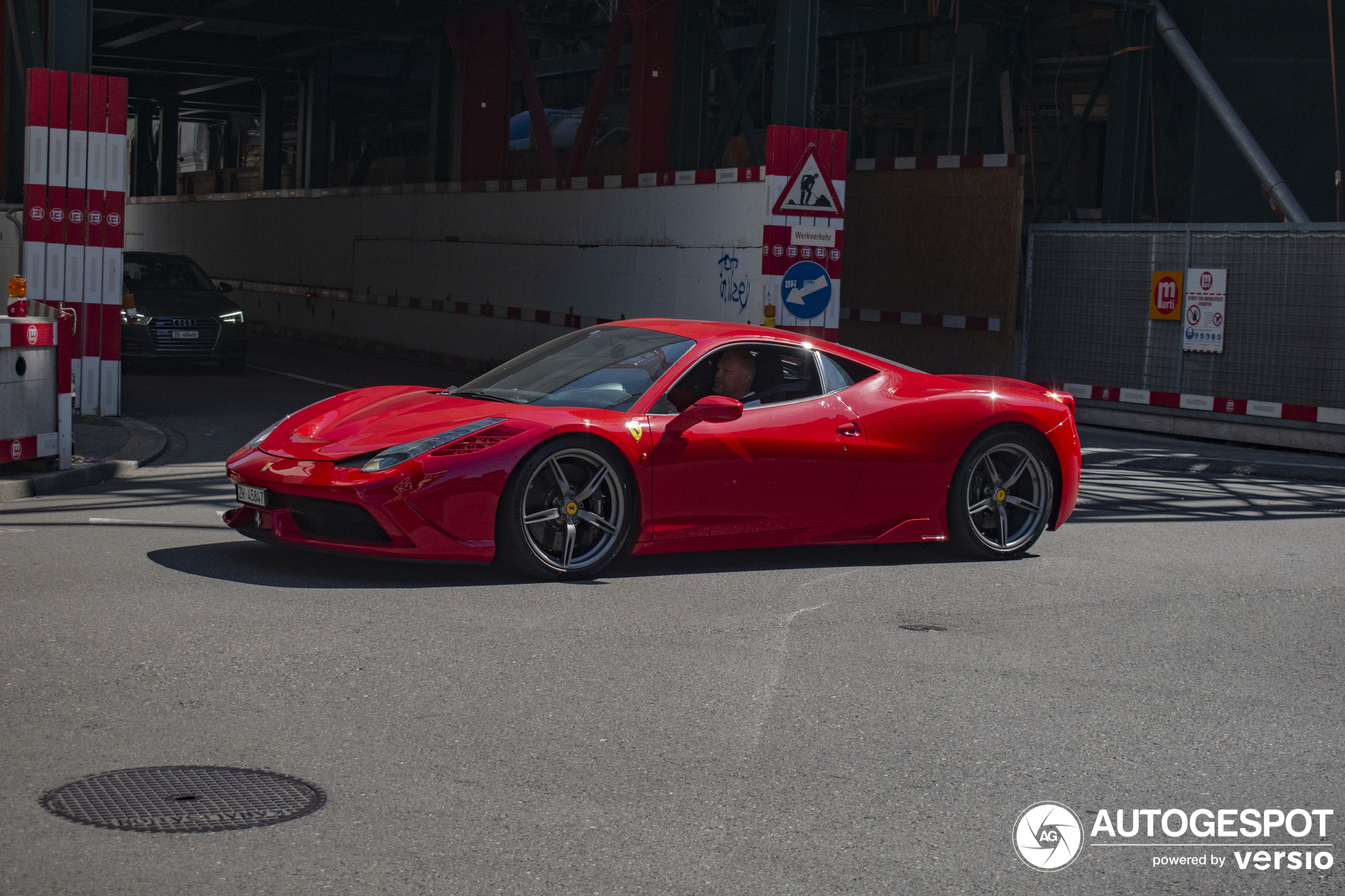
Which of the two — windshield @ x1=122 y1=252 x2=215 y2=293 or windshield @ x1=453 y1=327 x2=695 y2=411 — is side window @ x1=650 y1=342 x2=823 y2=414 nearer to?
A: windshield @ x1=453 y1=327 x2=695 y2=411

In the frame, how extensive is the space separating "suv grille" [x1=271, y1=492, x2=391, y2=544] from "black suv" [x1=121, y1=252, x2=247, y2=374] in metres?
12.7

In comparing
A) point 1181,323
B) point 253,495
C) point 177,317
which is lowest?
point 253,495

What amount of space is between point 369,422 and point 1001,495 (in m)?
3.39

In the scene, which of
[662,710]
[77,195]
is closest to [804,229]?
[77,195]

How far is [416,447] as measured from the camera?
6609 millimetres

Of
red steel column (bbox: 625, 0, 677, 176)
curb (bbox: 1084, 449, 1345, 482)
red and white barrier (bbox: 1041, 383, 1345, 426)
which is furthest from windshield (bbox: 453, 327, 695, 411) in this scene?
red steel column (bbox: 625, 0, 677, 176)

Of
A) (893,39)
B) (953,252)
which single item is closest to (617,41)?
(953,252)

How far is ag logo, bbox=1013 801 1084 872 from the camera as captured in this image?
3.80 m

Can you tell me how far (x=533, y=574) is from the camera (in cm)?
687

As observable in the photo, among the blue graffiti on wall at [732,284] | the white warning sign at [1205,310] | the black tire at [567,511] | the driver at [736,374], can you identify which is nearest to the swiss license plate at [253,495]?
the black tire at [567,511]

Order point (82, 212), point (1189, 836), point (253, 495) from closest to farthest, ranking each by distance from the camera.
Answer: point (1189, 836), point (253, 495), point (82, 212)

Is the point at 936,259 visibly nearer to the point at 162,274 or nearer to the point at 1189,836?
the point at 162,274

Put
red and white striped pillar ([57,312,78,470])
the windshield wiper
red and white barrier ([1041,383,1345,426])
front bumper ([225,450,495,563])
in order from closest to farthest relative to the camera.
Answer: front bumper ([225,450,495,563]) < the windshield wiper < red and white striped pillar ([57,312,78,470]) < red and white barrier ([1041,383,1345,426])

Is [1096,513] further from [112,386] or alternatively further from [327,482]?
[112,386]
